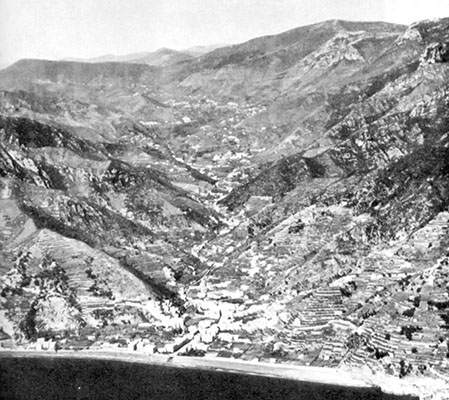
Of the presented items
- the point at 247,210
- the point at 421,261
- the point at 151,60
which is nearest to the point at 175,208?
the point at 247,210

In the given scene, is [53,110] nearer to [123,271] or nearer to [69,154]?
[69,154]

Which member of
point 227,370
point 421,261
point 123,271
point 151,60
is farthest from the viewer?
point 151,60

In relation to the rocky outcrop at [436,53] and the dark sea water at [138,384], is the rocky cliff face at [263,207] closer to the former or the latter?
the rocky outcrop at [436,53]

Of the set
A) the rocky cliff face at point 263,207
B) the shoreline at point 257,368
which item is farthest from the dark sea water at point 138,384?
the rocky cliff face at point 263,207

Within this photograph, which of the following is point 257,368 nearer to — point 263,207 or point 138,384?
point 138,384

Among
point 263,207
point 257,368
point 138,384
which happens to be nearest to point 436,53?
point 263,207

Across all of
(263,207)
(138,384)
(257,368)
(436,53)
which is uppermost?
(436,53)
